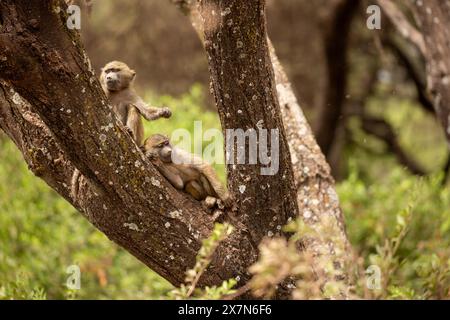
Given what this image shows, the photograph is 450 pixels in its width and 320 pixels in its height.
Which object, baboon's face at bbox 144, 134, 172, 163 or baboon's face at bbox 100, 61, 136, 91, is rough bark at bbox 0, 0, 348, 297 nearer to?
baboon's face at bbox 144, 134, 172, 163

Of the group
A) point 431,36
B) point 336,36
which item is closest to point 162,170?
point 431,36

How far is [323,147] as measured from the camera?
11375 millimetres

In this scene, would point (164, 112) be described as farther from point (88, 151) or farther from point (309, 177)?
→ point (309, 177)

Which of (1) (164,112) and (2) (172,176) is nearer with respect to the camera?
(2) (172,176)

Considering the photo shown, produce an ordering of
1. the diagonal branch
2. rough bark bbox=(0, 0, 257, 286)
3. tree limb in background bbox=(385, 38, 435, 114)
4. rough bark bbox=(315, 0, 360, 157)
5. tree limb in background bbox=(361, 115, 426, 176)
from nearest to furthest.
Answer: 1. rough bark bbox=(0, 0, 257, 286)
2. the diagonal branch
3. rough bark bbox=(315, 0, 360, 157)
4. tree limb in background bbox=(385, 38, 435, 114)
5. tree limb in background bbox=(361, 115, 426, 176)

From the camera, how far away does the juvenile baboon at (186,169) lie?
4314mm

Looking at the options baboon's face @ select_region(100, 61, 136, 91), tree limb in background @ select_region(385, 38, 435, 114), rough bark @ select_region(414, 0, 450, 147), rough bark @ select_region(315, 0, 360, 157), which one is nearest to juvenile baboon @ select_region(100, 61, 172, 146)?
baboon's face @ select_region(100, 61, 136, 91)

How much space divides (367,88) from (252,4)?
9807 mm

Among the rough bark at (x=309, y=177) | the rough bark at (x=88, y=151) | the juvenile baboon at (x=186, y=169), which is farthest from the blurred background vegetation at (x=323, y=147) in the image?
the juvenile baboon at (x=186, y=169)

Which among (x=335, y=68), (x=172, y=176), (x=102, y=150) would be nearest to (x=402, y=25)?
(x=335, y=68)

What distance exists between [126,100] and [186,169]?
64 centimetres

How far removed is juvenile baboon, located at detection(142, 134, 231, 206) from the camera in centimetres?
431

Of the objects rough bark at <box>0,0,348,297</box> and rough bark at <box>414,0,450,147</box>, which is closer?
rough bark at <box>0,0,348,297</box>

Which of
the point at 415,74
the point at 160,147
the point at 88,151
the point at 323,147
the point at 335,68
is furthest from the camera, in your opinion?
the point at 415,74
